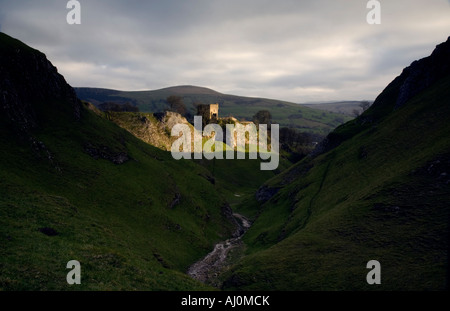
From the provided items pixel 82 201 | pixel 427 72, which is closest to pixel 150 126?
pixel 82 201

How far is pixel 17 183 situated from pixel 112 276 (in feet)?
88.2

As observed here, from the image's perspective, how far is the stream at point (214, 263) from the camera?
52.8 m

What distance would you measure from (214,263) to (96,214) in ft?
86.6

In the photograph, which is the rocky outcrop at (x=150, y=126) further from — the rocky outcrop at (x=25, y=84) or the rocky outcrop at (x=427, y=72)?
the rocky outcrop at (x=427, y=72)

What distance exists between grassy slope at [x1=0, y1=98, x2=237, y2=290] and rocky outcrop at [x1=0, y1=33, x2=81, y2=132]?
3164 millimetres

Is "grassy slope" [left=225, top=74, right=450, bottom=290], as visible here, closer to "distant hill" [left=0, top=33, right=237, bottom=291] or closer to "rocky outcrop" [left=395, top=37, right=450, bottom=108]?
"rocky outcrop" [left=395, top=37, right=450, bottom=108]

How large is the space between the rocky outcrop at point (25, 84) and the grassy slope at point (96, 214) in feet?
10.4

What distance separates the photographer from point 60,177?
55.1 meters

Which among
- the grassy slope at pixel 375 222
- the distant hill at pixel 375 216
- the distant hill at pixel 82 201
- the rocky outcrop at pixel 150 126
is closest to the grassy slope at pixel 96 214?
the distant hill at pixel 82 201

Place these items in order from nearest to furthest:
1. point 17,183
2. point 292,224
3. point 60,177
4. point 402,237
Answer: point 402,237, point 17,183, point 60,177, point 292,224

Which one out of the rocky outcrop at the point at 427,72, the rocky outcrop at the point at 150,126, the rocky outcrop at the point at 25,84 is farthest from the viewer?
the rocky outcrop at the point at 150,126

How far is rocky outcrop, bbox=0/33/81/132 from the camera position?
5844 centimetres
